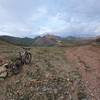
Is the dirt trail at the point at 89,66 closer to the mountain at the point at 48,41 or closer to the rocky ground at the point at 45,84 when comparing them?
the rocky ground at the point at 45,84

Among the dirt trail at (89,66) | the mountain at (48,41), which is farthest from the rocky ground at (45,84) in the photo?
the mountain at (48,41)

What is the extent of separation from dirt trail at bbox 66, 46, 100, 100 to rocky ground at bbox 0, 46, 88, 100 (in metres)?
0.46

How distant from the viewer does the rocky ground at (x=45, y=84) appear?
14.5m

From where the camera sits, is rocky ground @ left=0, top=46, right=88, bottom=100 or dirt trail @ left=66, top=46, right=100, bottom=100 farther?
dirt trail @ left=66, top=46, right=100, bottom=100

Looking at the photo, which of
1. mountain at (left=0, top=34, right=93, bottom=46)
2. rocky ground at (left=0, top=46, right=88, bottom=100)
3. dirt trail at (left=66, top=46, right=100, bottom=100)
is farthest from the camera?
mountain at (left=0, top=34, right=93, bottom=46)

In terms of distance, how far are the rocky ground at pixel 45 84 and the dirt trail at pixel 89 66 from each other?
18.2 inches

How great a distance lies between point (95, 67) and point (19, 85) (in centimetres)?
764

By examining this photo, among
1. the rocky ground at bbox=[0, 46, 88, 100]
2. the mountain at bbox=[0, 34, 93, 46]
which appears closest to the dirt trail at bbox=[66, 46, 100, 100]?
the rocky ground at bbox=[0, 46, 88, 100]

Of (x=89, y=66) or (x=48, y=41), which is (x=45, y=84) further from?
(x=48, y=41)

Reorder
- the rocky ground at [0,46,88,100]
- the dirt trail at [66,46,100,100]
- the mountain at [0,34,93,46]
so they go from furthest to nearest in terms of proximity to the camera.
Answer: the mountain at [0,34,93,46]
the dirt trail at [66,46,100,100]
the rocky ground at [0,46,88,100]

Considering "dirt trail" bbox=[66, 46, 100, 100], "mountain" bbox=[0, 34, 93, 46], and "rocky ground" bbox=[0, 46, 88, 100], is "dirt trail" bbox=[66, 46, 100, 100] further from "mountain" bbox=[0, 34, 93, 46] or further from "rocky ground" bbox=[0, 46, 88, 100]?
"mountain" bbox=[0, 34, 93, 46]

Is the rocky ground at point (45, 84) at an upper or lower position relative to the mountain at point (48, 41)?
lower

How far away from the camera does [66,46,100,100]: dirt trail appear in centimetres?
1533

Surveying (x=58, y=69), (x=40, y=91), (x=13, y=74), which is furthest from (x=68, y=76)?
(x=13, y=74)
